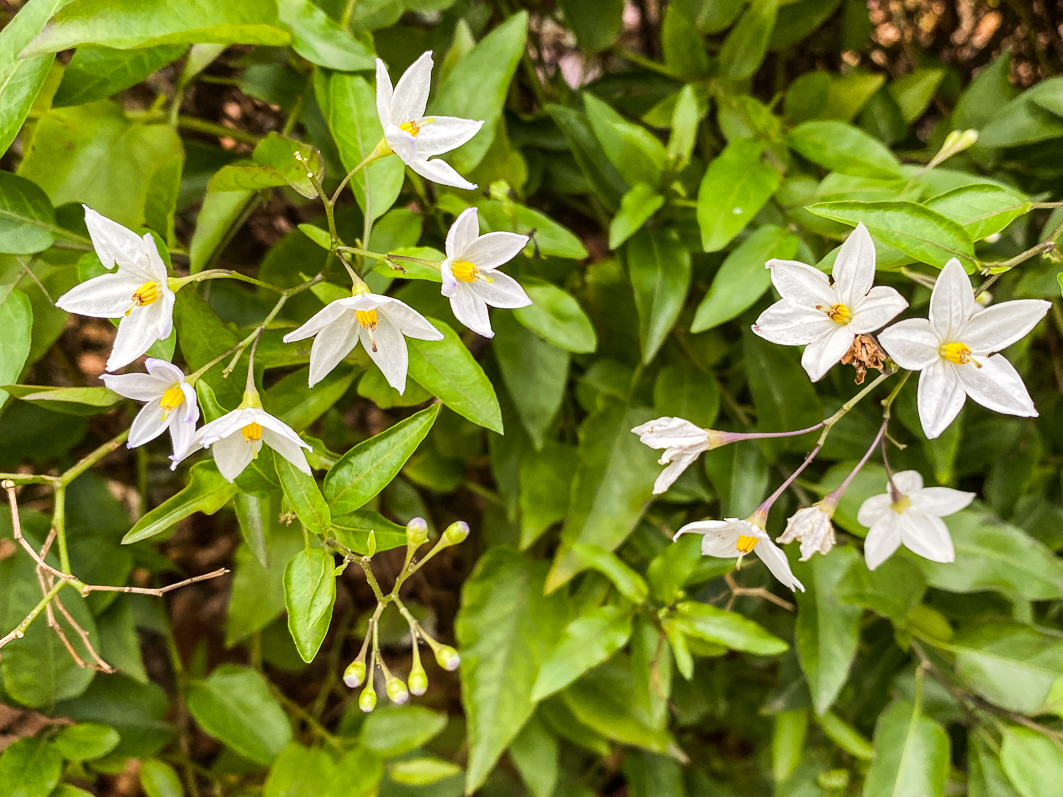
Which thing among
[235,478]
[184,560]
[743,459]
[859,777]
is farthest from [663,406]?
[184,560]

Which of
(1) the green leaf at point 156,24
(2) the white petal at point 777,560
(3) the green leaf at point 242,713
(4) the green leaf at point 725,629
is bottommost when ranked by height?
(3) the green leaf at point 242,713

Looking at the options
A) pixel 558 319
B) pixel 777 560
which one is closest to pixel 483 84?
pixel 558 319

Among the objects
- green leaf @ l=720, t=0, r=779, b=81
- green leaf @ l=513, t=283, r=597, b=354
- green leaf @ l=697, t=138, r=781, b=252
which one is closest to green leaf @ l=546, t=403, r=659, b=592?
green leaf @ l=513, t=283, r=597, b=354

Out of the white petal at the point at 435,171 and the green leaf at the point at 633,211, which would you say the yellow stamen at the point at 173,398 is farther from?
the green leaf at the point at 633,211

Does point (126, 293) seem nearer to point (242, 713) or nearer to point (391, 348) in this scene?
point (391, 348)

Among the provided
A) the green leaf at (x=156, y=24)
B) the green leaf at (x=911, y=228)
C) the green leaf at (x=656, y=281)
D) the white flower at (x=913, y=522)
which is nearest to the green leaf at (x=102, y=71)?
the green leaf at (x=156, y=24)
